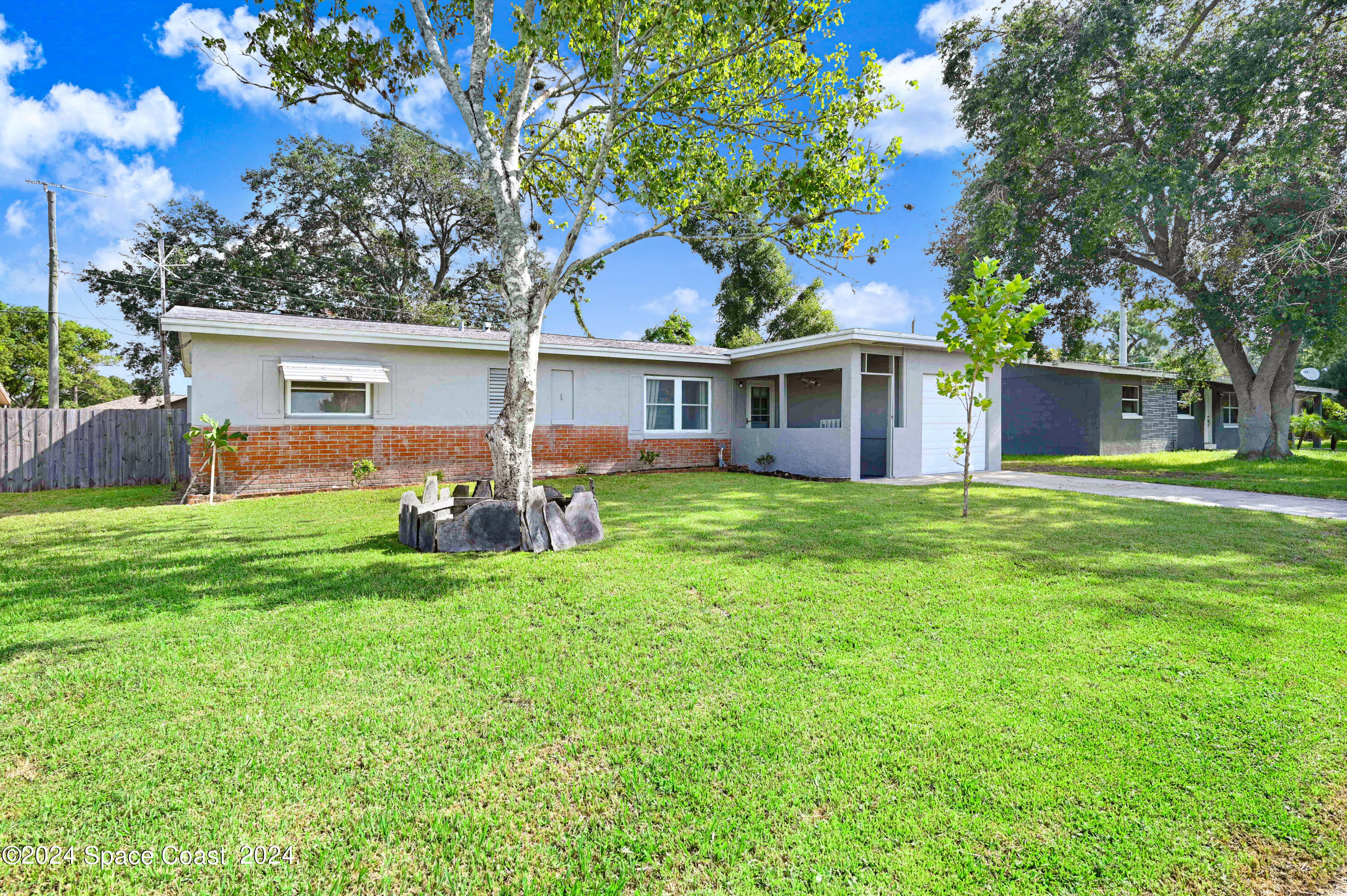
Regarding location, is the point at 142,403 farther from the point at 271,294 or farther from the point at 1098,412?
the point at 1098,412

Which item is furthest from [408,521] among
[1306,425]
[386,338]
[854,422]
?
[1306,425]

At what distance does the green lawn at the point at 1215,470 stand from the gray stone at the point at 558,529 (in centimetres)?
1121

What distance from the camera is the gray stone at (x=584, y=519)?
5902 millimetres

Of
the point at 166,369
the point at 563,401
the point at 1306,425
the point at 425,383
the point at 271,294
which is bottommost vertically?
the point at 1306,425

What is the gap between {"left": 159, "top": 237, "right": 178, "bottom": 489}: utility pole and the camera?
451 inches

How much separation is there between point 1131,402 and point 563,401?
62.2 ft

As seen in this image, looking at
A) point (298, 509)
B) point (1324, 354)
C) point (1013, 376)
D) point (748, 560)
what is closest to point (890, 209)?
point (748, 560)

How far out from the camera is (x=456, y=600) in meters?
4.12

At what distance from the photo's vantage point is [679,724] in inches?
97.5

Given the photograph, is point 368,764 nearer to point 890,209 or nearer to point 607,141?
point 607,141

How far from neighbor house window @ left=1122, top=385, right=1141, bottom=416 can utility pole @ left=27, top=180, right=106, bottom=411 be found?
31182mm

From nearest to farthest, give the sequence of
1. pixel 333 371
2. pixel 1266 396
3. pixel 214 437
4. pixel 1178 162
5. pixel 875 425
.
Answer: pixel 214 437
pixel 333 371
pixel 1178 162
pixel 875 425
pixel 1266 396

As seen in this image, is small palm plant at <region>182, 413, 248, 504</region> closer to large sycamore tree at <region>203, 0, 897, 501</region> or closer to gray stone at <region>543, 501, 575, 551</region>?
large sycamore tree at <region>203, 0, 897, 501</region>

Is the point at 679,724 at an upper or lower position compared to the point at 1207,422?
lower
